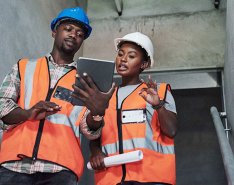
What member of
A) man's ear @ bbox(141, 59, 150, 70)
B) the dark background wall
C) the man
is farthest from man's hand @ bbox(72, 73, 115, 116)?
the dark background wall

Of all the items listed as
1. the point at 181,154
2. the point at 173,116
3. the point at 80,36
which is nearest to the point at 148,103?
the point at 173,116

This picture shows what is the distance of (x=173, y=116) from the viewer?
2.21 metres

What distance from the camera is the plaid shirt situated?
6.36 feet

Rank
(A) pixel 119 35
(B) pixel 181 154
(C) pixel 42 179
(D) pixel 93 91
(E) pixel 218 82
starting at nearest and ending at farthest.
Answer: (D) pixel 93 91
(C) pixel 42 179
(E) pixel 218 82
(A) pixel 119 35
(B) pixel 181 154

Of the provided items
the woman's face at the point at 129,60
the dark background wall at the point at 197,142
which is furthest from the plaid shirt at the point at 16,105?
the dark background wall at the point at 197,142

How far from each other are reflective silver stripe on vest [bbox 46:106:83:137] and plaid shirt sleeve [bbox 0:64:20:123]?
0.20 meters

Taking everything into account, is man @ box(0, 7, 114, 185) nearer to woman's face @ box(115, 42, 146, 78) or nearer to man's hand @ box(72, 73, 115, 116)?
man's hand @ box(72, 73, 115, 116)

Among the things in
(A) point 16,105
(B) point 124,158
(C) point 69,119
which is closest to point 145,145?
(B) point 124,158

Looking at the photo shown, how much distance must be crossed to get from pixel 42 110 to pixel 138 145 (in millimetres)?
551

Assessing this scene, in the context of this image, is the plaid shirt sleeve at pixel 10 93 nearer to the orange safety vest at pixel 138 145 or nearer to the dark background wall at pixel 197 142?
the orange safety vest at pixel 138 145

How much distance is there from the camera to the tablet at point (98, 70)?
1848mm

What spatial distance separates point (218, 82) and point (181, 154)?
1.50 metres

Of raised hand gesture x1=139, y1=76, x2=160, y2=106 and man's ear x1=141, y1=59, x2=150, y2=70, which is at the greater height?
man's ear x1=141, y1=59, x2=150, y2=70

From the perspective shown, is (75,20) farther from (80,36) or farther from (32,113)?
(32,113)
